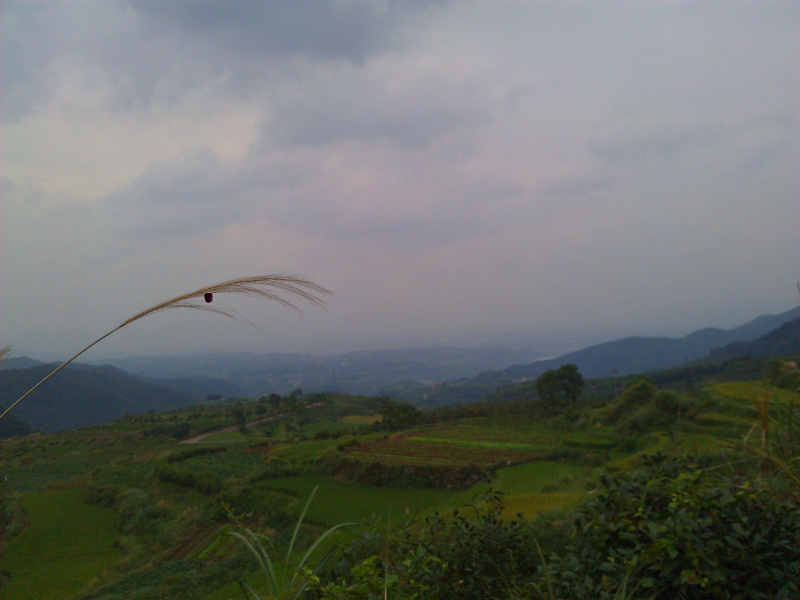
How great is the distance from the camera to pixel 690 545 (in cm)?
171

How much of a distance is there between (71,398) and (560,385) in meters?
36.5

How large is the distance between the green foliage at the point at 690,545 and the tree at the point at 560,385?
122ft

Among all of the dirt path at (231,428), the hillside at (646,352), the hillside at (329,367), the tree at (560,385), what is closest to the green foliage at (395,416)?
the dirt path at (231,428)

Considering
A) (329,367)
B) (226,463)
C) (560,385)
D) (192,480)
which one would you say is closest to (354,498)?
(192,480)

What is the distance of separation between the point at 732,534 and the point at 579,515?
74 centimetres

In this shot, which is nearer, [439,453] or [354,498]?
[354,498]

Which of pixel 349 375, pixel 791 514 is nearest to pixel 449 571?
pixel 791 514

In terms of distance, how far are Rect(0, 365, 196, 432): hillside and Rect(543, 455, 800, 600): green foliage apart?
2.76m

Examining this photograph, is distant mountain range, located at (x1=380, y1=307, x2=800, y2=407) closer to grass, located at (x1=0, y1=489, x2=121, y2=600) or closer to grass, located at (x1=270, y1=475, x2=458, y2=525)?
grass, located at (x1=270, y1=475, x2=458, y2=525)

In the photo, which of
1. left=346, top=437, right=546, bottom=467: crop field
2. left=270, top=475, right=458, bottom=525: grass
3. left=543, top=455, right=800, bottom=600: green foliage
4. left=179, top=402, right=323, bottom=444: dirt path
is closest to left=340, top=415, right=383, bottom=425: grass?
left=179, top=402, right=323, bottom=444: dirt path

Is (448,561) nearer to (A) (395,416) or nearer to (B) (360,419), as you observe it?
(A) (395,416)

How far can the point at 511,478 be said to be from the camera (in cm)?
2012

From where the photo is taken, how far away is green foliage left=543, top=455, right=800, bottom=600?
5.49 feet

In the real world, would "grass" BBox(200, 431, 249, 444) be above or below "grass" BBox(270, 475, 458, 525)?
above
